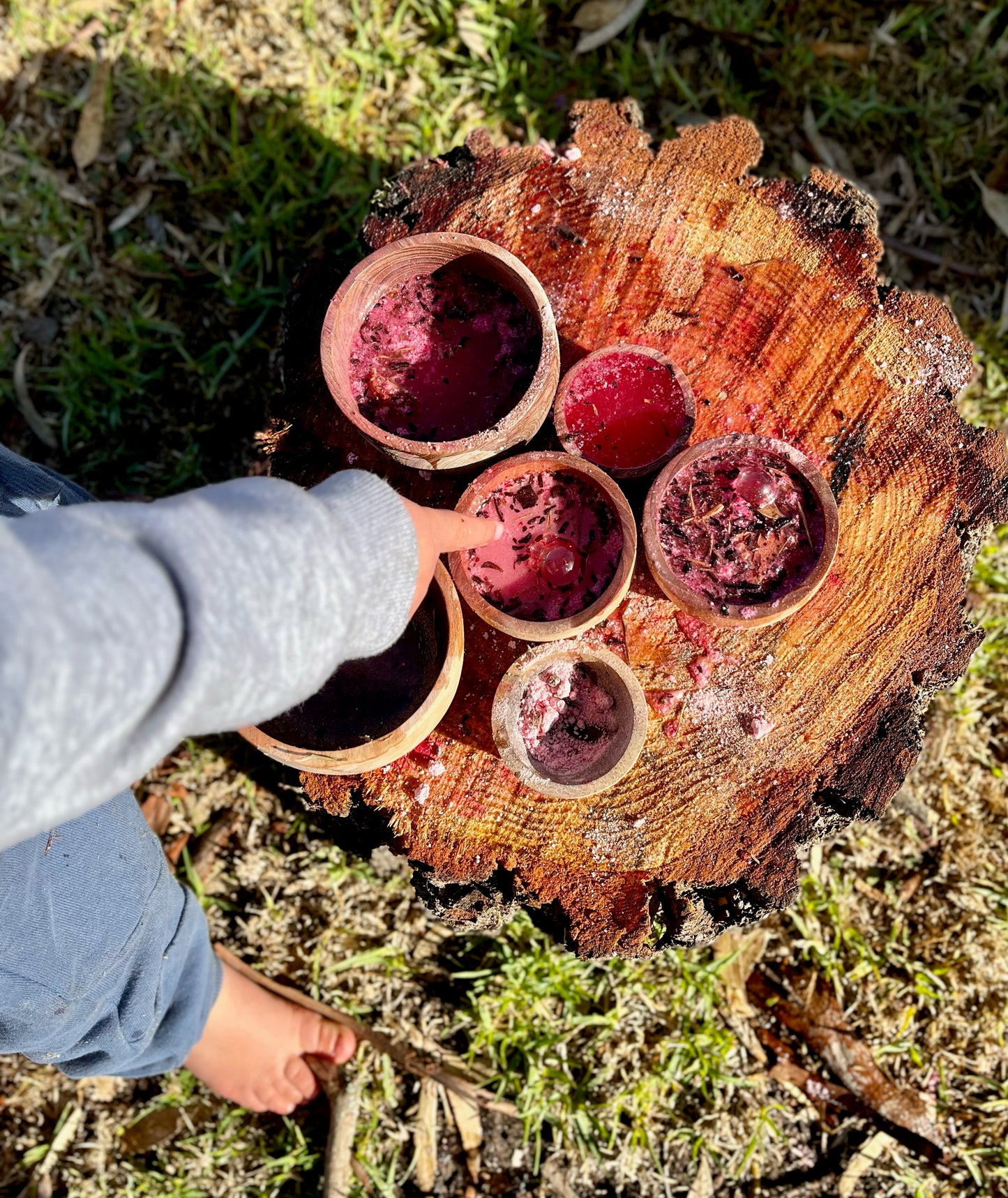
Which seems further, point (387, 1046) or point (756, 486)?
point (387, 1046)

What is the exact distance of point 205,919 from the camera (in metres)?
2.47

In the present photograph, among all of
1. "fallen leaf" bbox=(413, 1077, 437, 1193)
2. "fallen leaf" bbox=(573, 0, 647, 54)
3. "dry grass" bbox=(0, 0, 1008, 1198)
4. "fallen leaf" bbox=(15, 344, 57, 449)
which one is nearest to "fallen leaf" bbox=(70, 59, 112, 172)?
"dry grass" bbox=(0, 0, 1008, 1198)

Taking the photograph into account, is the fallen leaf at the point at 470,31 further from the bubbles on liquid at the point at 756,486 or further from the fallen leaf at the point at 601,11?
the bubbles on liquid at the point at 756,486

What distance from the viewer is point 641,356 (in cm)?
212

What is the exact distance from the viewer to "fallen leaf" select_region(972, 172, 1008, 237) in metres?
3.14

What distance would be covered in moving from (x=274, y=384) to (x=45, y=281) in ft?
2.80

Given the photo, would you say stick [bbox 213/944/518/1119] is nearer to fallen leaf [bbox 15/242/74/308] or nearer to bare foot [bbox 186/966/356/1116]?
bare foot [bbox 186/966/356/1116]

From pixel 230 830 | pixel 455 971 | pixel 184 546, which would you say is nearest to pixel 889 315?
pixel 184 546

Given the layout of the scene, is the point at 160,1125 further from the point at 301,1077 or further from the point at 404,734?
the point at 404,734

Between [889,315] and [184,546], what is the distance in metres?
1.66

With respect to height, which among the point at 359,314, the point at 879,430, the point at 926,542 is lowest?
the point at 359,314

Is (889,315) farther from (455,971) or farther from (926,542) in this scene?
(455,971)

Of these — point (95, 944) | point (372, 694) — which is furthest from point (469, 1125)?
point (372, 694)

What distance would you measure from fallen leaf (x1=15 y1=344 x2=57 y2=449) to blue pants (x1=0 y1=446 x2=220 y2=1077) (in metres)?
0.86
